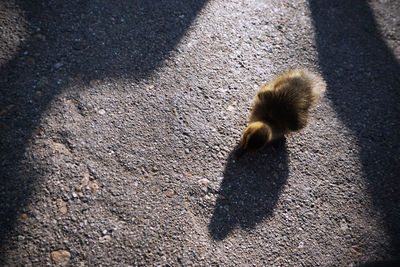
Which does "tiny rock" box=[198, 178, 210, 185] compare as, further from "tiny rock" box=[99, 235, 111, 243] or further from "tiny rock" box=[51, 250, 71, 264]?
"tiny rock" box=[51, 250, 71, 264]

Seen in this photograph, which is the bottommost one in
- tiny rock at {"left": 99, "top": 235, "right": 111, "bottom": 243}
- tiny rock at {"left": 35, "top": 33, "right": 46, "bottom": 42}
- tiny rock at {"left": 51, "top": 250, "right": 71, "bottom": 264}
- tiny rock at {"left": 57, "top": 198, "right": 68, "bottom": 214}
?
tiny rock at {"left": 51, "top": 250, "right": 71, "bottom": 264}

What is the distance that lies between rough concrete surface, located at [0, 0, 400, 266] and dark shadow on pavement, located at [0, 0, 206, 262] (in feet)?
0.05

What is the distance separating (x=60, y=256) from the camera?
206 centimetres

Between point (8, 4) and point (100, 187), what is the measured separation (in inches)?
96.0

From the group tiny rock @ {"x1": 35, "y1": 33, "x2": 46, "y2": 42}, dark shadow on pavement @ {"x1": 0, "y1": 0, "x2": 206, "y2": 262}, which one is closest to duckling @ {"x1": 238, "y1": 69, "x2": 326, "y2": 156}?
dark shadow on pavement @ {"x1": 0, "y1": 0, "x2": 206, "y2": 262}

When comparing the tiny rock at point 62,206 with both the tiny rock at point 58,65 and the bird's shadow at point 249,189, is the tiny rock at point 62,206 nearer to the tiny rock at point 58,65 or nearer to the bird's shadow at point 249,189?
the bird's shadow at point 249,189

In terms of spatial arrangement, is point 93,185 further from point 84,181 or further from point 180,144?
point 180,144

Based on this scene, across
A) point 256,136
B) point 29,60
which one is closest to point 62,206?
point 29,60

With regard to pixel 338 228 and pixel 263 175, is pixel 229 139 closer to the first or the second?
pixel 263 175

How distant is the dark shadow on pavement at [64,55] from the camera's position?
2.30 m

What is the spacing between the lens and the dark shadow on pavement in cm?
230

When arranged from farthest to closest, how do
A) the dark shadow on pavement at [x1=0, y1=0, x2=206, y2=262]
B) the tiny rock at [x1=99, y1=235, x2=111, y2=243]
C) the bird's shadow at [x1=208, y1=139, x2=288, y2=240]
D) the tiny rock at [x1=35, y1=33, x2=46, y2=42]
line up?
1. the tiny rock at [x1=35, y1=33, x2=46, y2=42]
2. the bird's shadow at [x1=208, y1=139, x2=288, y2=240]
3. the dark shadow on pavement at [x1=0, y1=0, x2=206, y2=262]
4. the tiny rock at [x1=99, y1=235, x2=111, y2=243]

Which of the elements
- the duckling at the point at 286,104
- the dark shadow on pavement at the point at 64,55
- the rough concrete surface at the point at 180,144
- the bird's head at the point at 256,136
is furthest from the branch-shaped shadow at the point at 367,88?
the dark shadow on pavement at the point at 64,55

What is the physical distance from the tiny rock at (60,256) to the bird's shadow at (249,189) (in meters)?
1.21
